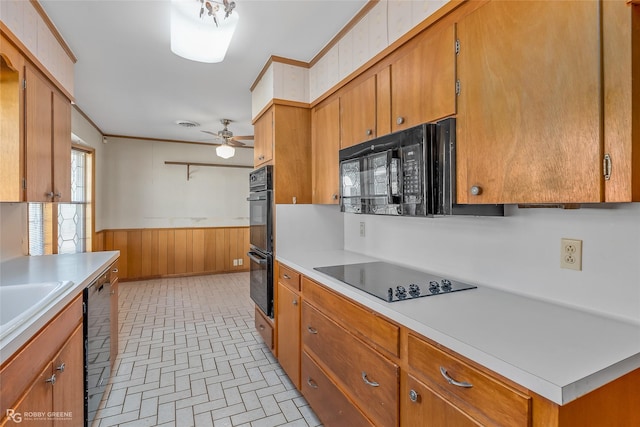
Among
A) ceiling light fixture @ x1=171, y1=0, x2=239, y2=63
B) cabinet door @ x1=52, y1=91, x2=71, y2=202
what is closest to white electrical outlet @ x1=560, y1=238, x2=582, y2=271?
ceiling light fixture @ x1=171, y1=0, x2=239, y2=63

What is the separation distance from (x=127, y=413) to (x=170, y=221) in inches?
162

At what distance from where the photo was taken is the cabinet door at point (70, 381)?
1327 mm

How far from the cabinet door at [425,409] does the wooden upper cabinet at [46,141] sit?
230 centimetres

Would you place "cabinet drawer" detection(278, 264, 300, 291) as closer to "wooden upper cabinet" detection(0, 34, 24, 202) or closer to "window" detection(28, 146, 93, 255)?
"wooden upper cabinet" detection(0, 34, 24, 202)

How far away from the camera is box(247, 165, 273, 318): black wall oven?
103 inches

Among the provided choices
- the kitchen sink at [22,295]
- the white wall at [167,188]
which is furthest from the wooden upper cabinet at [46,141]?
the white wall at [167,188]

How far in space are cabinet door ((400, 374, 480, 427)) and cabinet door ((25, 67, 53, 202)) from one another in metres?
2.31

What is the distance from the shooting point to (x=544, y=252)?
4.31 feet

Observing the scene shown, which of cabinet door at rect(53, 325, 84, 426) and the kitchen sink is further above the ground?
the kitchen sink

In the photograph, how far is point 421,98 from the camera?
60.3 inches

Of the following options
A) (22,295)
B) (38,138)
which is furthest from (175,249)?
(22,295)

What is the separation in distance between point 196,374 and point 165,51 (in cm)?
257

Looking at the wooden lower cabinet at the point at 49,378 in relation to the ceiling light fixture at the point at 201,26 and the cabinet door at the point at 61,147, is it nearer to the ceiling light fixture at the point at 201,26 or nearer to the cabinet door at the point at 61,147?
the cabinet door at the point at 61,147

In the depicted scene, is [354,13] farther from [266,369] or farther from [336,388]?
[266,369]
